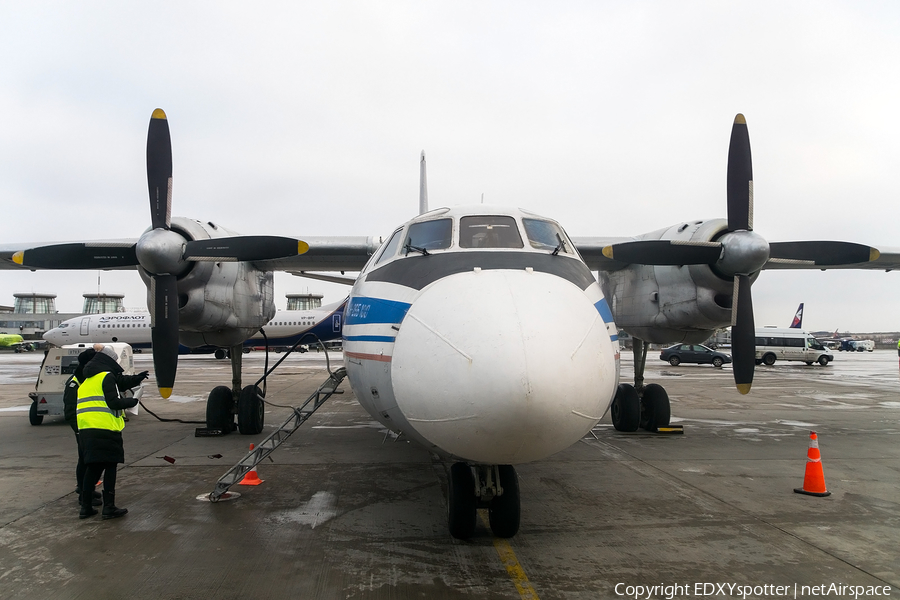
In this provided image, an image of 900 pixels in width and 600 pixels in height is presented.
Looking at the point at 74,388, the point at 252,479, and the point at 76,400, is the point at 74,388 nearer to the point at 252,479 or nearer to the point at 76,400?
the point at 76,400

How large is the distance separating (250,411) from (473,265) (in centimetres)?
736

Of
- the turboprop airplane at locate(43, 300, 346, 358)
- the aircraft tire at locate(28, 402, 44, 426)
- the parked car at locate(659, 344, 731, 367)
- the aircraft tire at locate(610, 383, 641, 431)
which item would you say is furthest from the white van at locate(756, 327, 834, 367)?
the aircraft tire at locate(28, 402, 44, 426)

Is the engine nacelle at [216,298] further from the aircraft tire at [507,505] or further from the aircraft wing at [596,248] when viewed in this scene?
the aircraft tire at [507,505]

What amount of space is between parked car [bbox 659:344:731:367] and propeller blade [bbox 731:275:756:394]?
25.5 meters

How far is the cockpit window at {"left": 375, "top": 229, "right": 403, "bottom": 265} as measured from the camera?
5.52m

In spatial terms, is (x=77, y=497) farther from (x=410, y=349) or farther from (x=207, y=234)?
(x=410, y=349)

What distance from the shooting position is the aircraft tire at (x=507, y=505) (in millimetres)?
4504

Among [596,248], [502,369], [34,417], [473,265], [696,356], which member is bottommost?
[696,356]

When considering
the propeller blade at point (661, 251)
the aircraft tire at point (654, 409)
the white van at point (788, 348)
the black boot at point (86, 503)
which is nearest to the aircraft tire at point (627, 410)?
the aircraft tire at point (654, 409)

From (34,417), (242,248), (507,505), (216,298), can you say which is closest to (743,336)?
(507,505)

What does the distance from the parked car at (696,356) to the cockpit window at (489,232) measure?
98.0ft

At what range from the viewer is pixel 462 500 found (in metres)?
4.51

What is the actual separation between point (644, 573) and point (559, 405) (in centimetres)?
186

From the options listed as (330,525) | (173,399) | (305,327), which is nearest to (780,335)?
(305,327)
